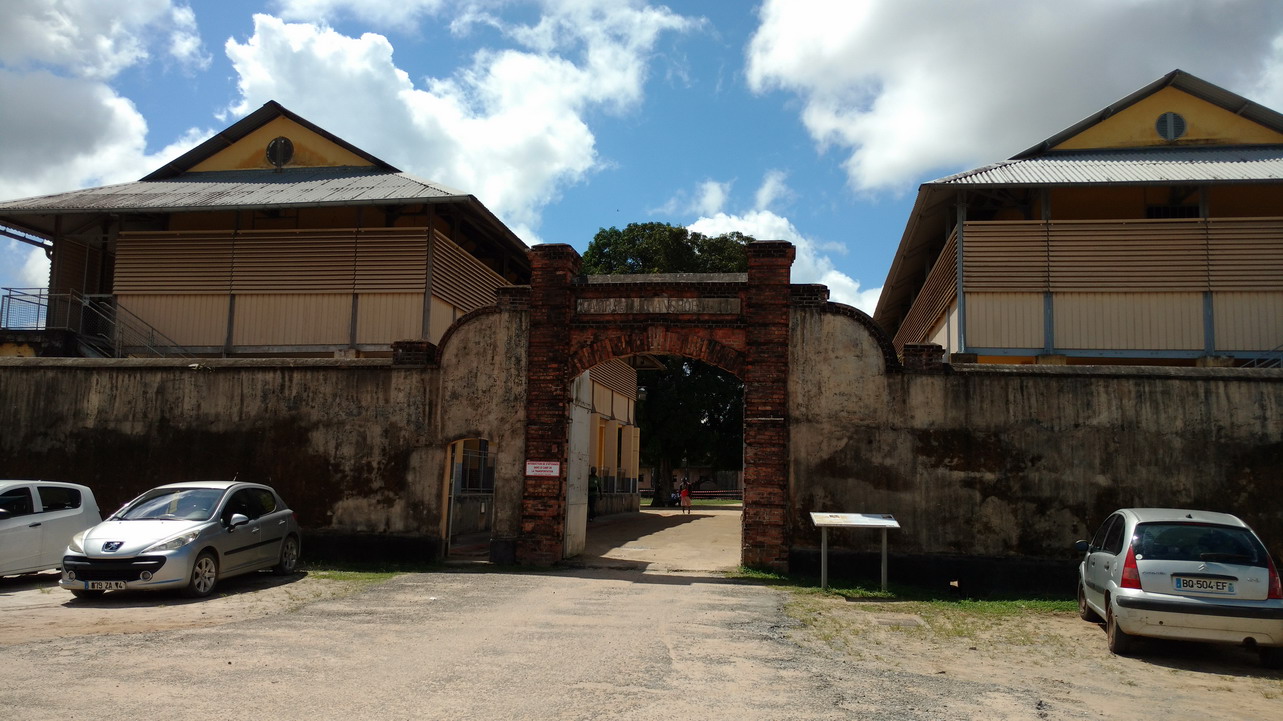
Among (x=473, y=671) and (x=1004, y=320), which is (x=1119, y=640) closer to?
(x=473, y=671)

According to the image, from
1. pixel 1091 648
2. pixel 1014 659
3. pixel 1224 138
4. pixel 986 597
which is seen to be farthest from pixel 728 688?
pixel 1224 138

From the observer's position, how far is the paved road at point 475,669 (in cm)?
616

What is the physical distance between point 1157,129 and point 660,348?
14.3 metres

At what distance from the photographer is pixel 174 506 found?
12.0 m

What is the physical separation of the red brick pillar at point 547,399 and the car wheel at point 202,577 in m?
4.83

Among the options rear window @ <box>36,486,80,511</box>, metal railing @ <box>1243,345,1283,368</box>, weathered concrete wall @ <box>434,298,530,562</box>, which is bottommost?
rear window @ <box>36,486,80,511</box>

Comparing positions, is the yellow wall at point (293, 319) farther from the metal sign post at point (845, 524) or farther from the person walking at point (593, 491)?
the metal sign post at point (845, 524)

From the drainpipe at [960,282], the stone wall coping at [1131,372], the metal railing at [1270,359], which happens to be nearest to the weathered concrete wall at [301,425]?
the stone wall coping at [1131,372]

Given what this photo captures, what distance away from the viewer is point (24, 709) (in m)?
5.89

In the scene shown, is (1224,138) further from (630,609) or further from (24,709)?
(24,709)

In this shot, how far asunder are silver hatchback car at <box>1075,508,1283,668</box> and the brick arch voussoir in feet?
21.9

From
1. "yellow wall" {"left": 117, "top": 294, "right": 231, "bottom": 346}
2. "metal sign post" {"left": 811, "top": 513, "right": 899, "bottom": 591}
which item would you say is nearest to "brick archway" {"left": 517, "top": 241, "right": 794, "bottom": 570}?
"metal sign post" {"left": 811, "top": 513, "right": 899, "bottom": 591}

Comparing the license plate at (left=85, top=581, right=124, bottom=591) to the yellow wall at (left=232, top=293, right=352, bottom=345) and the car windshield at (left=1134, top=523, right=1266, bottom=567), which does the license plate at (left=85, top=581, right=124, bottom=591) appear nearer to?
the yellow wall at (left=232, top=293, right=352, bottom=345)

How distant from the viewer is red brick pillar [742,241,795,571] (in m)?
13.9
